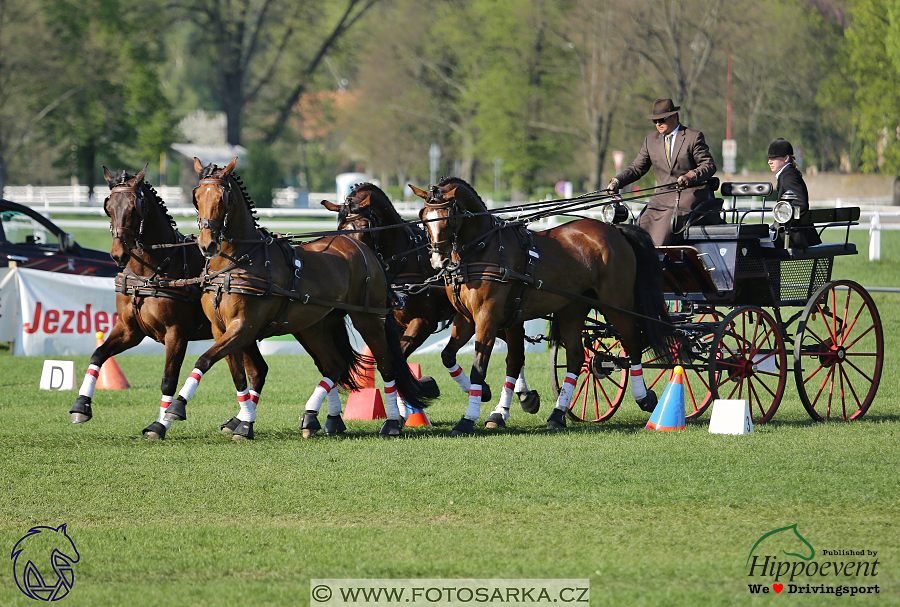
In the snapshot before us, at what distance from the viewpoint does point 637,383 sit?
9.77 metres

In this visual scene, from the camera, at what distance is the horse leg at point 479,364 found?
905 cm

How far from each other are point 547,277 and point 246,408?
2817mm

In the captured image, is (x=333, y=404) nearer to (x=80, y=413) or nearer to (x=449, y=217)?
(x=449, y=217)

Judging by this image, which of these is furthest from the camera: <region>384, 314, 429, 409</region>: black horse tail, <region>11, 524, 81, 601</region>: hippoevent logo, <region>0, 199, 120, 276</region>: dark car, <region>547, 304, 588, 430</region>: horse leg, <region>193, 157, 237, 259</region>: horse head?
<region>0, 199, 120, 276</region>: dark car

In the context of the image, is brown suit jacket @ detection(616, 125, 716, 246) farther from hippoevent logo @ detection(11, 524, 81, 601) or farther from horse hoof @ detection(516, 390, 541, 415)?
hippoevent logo @ detection(11, 524, 81, 601)

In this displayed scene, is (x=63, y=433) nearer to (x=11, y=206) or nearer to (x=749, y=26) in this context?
(x=11, y=206)

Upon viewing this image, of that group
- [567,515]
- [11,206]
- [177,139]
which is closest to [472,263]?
[567,515]

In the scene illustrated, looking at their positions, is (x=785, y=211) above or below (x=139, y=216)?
above

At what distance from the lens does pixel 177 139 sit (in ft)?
177

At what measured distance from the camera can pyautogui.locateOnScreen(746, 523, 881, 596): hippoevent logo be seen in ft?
16.0

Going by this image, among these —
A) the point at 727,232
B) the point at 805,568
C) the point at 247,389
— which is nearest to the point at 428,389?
the point at 247,389

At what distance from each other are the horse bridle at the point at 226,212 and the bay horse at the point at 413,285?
1.47m

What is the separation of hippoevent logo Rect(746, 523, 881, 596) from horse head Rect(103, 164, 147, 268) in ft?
18.3

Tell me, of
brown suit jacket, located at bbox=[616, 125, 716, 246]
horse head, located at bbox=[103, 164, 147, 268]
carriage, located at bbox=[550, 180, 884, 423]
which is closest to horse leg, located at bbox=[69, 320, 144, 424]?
horse head, located at bbox=[103, 164, 147, 268]
